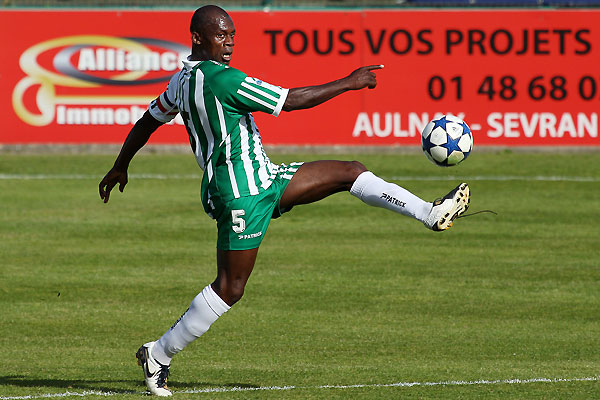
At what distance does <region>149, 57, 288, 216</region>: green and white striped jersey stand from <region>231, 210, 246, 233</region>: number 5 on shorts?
0.09m

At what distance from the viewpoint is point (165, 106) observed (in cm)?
710

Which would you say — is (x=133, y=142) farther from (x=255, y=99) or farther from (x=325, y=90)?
(x=325, y=90)

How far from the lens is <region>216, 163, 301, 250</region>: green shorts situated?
661 centimetres

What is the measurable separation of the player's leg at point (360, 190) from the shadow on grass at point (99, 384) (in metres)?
1.32

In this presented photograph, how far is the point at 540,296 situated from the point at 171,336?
4.64 m

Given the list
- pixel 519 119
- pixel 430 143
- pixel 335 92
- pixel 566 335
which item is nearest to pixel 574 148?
pixel 519 119

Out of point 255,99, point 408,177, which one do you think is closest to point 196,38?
point 255,99

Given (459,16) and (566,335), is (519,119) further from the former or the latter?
(566,335)

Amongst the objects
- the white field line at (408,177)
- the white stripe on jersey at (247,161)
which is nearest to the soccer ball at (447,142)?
the white stripe on jersey at (247,161)

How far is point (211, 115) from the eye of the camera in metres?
6.53

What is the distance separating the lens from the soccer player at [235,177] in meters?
6.46

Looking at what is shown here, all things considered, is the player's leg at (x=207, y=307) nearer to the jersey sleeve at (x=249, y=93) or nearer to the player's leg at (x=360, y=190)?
the player's leg at (x=360, y=190)

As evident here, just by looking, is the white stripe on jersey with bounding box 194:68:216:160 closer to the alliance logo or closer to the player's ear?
the player's ear

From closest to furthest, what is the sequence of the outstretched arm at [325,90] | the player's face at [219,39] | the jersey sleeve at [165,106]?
the outstretched arm at [325,90] → the player's face at [219,39] → the jersey sleeve at [165,106]
